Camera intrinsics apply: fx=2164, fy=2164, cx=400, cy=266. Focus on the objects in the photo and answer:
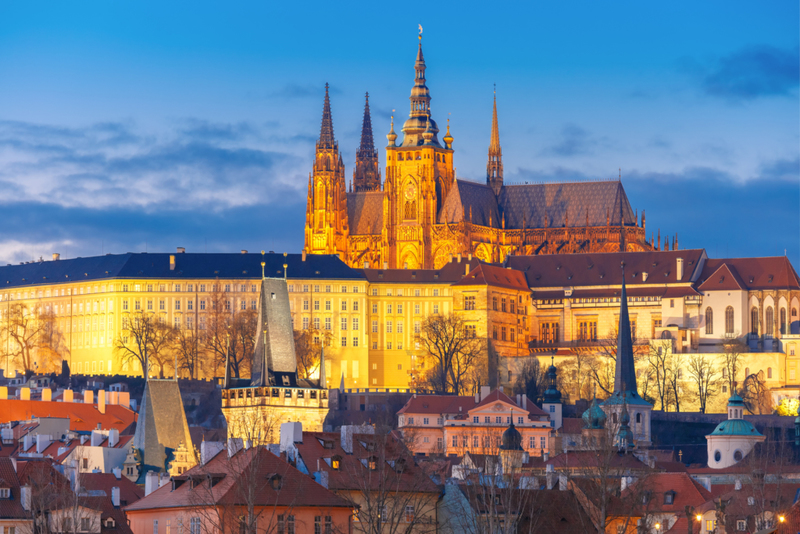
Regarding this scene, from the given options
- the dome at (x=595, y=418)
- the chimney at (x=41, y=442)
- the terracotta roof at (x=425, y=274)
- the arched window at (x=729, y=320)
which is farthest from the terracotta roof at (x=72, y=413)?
the arched window at (x=729, y=320)

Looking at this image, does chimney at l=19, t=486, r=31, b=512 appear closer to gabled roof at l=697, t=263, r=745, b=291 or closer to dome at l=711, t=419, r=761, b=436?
dome at l=711, t=419, r=761, b=436

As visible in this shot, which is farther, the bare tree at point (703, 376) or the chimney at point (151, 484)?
the bare tree at point (703, 376)

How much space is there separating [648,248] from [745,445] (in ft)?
252

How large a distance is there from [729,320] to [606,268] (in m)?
15.7

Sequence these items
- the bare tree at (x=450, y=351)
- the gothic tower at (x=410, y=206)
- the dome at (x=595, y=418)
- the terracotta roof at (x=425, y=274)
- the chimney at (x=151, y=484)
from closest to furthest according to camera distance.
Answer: the chimney at (x=151, y=484)
the dome at (x=595, y=418)
the bare tree at (x=450, y=351)
the terracotta roof at (x=425, y=274)
the gothic tower at (x=410, y=206)

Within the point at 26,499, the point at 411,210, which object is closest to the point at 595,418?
the point at 26,499

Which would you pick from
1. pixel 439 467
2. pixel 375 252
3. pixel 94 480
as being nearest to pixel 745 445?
pixel 439 467

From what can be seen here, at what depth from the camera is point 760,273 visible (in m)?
180

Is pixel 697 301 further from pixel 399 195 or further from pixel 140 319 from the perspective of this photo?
pixel 140 319

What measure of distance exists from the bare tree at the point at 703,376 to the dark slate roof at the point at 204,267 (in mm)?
31544

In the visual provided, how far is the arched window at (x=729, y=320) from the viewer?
176 meters

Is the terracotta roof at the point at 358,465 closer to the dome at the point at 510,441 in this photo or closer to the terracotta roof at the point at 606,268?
the dome at the point at 510,441

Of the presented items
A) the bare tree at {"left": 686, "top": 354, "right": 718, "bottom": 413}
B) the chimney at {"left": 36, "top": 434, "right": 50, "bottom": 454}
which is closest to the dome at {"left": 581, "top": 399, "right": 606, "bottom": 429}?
the bare tree at {"left": 686, "top": 354, "right": 718, "bottom": 413}

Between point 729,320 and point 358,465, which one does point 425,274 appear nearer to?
point 729,320
